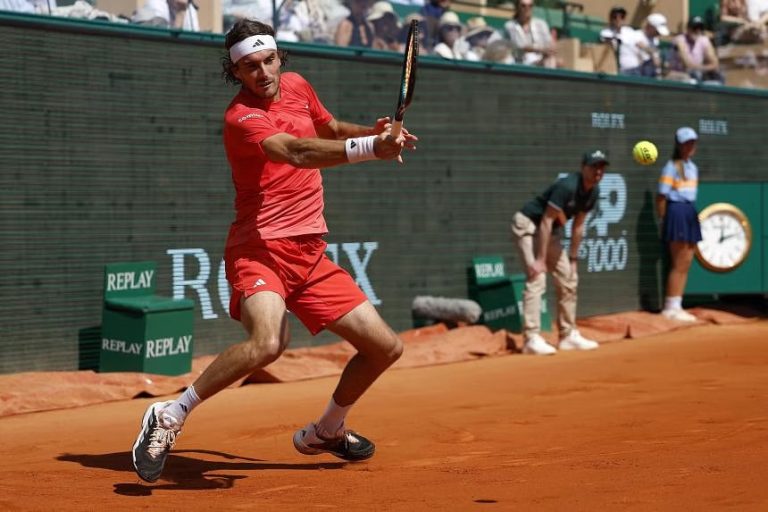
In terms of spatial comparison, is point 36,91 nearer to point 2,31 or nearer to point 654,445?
point 2,31

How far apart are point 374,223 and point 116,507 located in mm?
7083

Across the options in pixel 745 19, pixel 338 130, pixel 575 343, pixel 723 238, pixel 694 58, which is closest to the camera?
pixel 338 130

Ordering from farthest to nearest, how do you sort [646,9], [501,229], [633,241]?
[646,9] < [633,241] < [501,229]

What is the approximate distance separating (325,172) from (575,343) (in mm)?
2959

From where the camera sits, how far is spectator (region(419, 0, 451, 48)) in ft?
43.7

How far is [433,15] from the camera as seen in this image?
534 inches

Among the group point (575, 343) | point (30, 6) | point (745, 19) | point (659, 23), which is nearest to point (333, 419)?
point (30, 6)

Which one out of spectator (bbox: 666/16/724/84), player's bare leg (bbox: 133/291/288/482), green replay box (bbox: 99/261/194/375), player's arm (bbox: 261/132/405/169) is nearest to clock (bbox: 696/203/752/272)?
spectator (bbox: 666/16/724/84)

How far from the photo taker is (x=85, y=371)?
9.80 metres

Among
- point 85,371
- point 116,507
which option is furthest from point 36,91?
point 116,507

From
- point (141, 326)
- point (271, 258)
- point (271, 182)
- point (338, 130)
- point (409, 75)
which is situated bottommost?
Result: point (141, 326)

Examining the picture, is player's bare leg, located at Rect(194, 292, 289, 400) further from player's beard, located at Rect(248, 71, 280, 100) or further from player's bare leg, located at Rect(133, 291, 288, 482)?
player's beard, located at Rect(248, 71, 280, 100)

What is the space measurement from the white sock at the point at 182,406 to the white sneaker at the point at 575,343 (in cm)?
663

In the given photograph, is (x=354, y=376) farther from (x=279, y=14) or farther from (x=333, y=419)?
(x=279, y=14)
